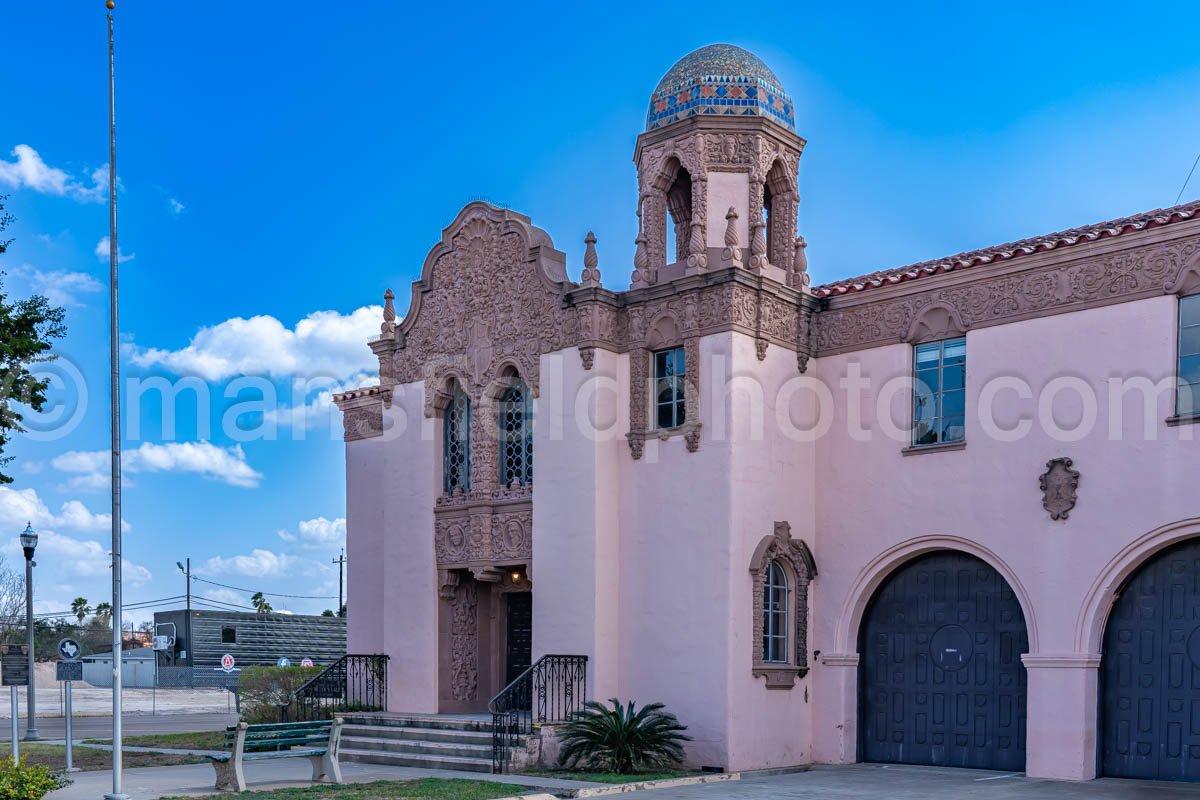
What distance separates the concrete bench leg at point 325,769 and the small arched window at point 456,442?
234 inches

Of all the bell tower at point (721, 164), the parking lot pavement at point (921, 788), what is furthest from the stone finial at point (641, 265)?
the parking lot pavement at point (921, 788)

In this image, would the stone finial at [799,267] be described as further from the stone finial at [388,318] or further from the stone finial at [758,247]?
the stone finial at [388,318]

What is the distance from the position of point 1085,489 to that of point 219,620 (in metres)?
42.4

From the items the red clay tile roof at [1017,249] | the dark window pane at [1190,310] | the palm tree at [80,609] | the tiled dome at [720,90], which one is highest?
the tiled dome at [720,90]

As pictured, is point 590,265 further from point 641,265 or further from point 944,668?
point 944,668

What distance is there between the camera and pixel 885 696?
54.1ft

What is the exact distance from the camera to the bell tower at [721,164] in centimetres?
1748

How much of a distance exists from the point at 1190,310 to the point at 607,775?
28.8ft

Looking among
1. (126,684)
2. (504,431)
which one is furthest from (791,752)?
(126,684)

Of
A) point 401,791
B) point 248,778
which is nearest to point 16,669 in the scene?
point 248,778

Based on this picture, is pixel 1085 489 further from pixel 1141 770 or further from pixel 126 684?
pixel 126 684

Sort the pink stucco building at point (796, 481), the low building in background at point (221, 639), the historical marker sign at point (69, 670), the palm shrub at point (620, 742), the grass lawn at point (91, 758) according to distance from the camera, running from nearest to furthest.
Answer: the pink stucco building at point (796, 481) → the historical marker sign at point (69, 670) → the palm shrub at point (620, 742) → the grass lawn at point (91, 758) → the low building in background at point (221, 639)

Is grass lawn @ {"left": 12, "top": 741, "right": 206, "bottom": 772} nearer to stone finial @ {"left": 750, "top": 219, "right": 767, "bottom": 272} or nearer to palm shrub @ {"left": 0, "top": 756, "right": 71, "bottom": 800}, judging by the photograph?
palm shrub @ {"left": 0, "top": 756, "right": 71, "bottom": 800}

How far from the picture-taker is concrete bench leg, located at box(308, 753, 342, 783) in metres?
14.0
